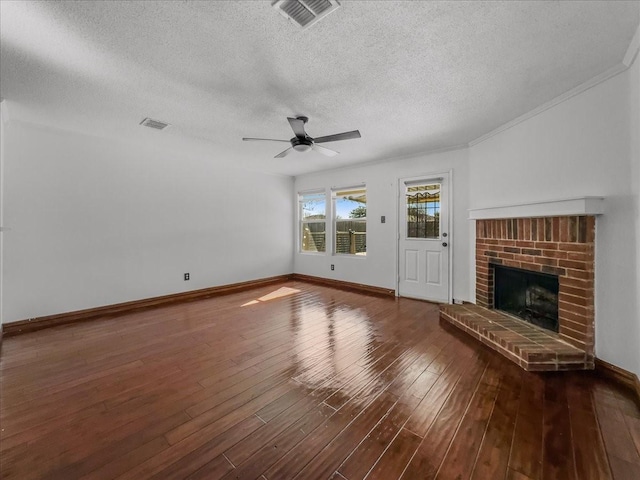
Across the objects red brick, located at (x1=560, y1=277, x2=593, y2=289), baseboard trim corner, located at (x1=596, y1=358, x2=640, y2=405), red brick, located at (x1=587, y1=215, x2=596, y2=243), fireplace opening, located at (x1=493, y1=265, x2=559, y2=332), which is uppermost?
red brick, located at (x1=587, y1=215, x2=596, y2=243)

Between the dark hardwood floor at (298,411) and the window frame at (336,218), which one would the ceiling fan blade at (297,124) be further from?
the window frame at (336,218)

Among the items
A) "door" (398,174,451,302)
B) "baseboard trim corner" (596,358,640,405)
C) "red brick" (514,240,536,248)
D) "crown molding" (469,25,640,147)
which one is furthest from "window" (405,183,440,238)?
"baseboard trim corner" (596,358,640,405)

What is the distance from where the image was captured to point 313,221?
20.1 ft

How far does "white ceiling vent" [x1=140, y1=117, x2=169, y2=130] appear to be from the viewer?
3.11 m

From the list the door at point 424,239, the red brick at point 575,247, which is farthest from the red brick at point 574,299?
the door at point 424,239

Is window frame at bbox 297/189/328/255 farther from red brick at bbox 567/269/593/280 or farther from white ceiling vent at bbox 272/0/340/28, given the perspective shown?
white ceiling vent at bbox 272/0/340/28

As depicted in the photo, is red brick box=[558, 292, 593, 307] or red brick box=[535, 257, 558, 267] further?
red brick box=[535, 257, 558, 267]

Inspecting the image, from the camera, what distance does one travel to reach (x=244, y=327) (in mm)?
3188

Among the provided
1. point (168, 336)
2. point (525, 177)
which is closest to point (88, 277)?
point (168, 336)

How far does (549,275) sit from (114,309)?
5301 mm

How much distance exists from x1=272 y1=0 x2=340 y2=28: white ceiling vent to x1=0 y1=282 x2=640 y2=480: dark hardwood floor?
94.7 inches

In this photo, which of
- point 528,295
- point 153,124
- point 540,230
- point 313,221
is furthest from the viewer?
point 313,221

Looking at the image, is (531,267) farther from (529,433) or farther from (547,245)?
(529,433)

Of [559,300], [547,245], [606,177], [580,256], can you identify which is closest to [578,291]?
[559,300]
